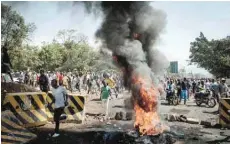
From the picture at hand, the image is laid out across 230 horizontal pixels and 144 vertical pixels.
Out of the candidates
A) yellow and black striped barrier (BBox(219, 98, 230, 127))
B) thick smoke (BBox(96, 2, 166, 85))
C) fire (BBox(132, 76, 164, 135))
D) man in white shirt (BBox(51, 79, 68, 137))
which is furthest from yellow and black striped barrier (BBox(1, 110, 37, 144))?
yellow and black striped barrier (BBox(219, 98, 230, 127))

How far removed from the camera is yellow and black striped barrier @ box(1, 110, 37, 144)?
8.23 meters

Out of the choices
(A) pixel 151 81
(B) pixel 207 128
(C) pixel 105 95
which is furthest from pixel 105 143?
(C) pixel 105 95

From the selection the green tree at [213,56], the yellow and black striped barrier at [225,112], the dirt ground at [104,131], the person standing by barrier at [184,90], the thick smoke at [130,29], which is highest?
the green tree at [213,56]

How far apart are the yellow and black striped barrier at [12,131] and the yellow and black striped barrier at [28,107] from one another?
32 cm

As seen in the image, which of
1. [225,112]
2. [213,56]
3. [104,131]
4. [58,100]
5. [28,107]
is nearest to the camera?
[58,100]

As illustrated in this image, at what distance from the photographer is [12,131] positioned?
8.65 meters

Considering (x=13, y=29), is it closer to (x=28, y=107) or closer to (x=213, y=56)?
(x=28, y=107)

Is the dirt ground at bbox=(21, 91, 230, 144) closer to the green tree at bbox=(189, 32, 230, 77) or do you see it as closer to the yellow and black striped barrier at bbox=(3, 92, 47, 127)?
the yellow and black striped barrier at bbox=(3, 92, 47, 127)

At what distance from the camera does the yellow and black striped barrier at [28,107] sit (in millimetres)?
9836

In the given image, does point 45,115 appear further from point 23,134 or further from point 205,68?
point 205,68

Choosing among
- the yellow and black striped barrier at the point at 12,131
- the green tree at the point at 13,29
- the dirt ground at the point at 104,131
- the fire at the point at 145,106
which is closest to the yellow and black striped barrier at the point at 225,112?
the dirt ground at the point at 104,131

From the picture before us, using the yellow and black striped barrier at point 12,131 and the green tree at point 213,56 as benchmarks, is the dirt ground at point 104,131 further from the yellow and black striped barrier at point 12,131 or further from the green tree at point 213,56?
the green tree at point 213,56

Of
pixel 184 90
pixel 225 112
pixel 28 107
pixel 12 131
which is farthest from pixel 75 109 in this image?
pixel 184 90

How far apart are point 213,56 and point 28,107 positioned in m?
31.2
